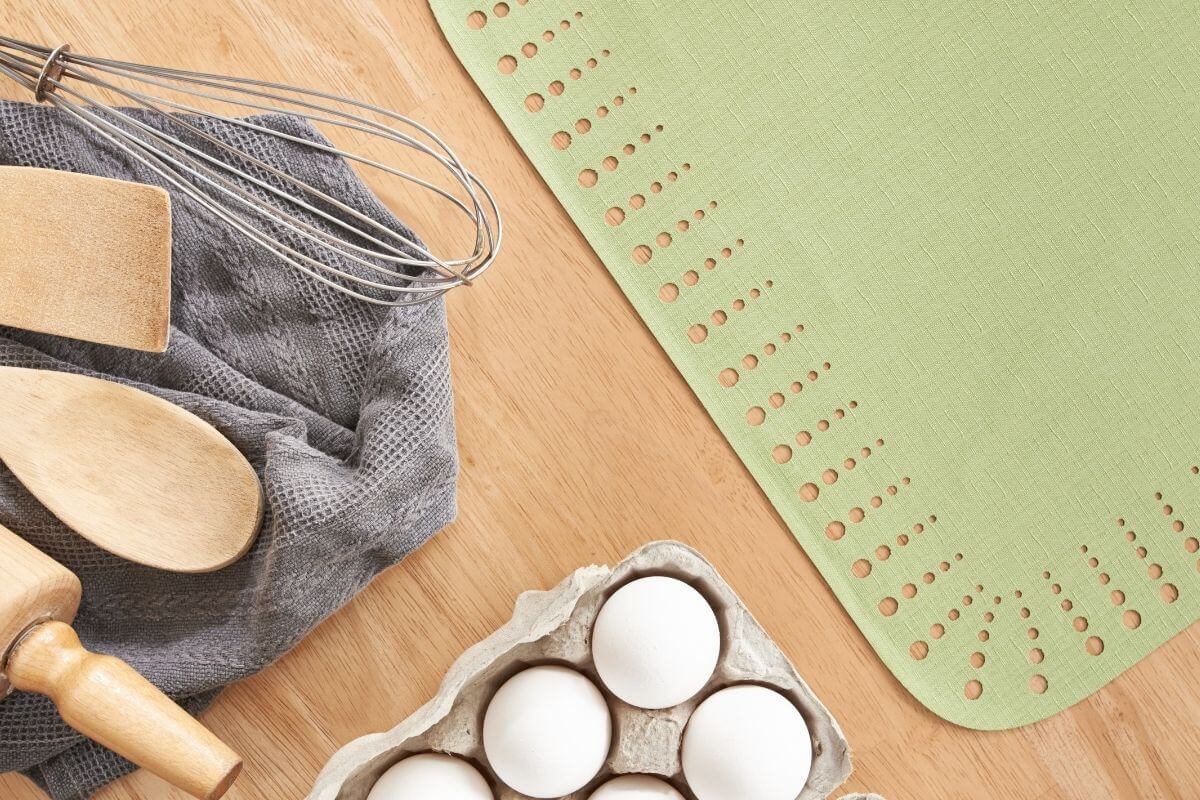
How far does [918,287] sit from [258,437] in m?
0.32


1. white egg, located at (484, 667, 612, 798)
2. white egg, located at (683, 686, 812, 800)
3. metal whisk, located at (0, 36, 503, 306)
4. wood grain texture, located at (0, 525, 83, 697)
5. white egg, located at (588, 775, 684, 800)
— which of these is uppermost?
metal whisk, located at (0, 36, 503, 306)

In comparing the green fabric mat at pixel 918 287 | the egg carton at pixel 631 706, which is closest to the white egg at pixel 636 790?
the egg carton at pixel 631 706

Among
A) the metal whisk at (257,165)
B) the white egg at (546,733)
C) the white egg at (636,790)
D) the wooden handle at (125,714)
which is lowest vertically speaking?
the wooden handle at (125,714)

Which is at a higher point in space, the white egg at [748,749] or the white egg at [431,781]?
the white egg at [748,749]

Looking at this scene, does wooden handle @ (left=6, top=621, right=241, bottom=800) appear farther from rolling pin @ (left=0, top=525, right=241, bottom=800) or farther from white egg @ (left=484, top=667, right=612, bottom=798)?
white egg @ (left=484, top=667, right=612, bottom=798)

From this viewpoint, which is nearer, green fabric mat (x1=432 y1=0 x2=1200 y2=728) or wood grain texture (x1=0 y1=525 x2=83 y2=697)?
wood grain texture (x1=0 y1=525 x2=83 y2=697)

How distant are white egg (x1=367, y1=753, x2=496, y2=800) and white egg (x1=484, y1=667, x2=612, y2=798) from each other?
0.01 meters

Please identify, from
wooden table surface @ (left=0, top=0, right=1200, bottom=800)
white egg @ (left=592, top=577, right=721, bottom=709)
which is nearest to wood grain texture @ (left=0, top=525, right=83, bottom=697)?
wooden table surface @ (left=0, top=0, right=1200, bottom=800)

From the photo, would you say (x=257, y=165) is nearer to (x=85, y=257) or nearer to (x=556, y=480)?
(x=85, y=257)

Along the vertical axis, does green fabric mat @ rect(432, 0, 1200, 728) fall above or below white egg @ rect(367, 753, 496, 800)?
above

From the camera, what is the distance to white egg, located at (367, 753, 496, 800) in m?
0.37

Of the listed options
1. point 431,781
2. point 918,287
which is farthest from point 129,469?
point 918,287

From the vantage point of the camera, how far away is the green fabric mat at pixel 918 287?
469mm

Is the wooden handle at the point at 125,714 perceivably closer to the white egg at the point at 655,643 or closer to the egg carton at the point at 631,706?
the egg carton at the point at 631,706
